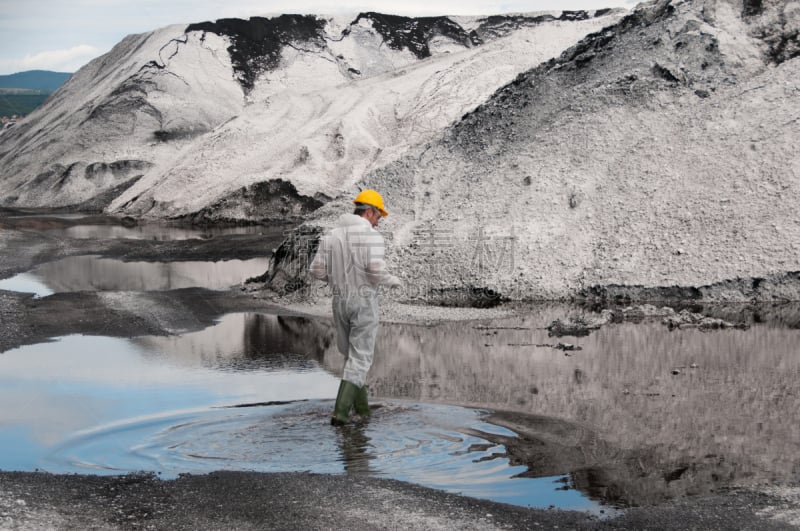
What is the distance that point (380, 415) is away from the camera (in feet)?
27.1

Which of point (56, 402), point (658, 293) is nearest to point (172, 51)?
point (658, 293)

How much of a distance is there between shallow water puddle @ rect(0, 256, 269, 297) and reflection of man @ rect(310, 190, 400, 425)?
10.8 meters

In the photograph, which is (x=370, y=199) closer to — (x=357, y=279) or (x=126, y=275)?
(x=357, y=279)

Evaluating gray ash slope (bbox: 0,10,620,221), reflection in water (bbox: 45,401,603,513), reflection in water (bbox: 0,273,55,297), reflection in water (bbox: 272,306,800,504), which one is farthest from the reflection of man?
gray ash slope (bbox: 0,10,620,221)

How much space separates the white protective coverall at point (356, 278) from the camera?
26.1ft

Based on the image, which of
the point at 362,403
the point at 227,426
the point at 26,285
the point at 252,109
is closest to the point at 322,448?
the point at 362,403

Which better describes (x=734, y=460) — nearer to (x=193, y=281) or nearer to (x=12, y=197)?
(x=193, y=281)

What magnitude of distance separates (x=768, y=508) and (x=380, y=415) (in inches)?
138

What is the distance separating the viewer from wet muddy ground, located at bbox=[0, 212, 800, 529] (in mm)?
6035

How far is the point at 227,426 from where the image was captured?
7.97 metres

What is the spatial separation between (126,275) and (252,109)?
21372mm

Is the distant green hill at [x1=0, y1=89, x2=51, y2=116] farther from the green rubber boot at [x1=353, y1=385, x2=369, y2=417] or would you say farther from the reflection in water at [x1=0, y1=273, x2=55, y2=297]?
the green rubber boot at [x1=353, y1=385, x2=369, y2=417]

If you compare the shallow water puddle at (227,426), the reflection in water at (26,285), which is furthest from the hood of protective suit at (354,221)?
the reflection in water at (26,285)

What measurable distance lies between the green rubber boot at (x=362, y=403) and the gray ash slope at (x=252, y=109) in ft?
84.6
